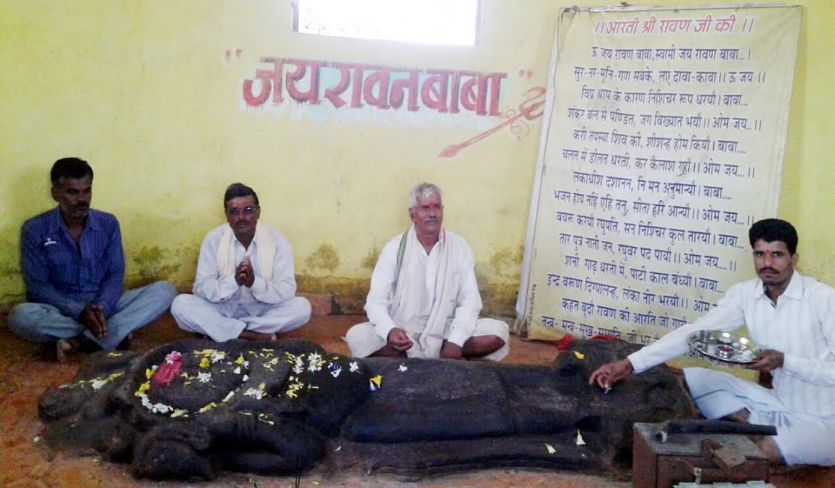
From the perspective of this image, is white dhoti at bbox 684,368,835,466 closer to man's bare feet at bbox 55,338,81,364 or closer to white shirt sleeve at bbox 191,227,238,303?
white shirt sleeve at bbox 191,227,238,303

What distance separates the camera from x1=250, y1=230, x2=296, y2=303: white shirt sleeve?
18.9 feet

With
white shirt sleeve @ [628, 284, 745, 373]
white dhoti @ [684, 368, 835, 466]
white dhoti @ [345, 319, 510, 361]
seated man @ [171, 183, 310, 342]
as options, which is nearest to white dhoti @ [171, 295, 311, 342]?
seated man @ [171, 183, 310, 342]

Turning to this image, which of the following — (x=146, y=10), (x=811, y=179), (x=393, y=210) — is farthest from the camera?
(x=393, y=210)

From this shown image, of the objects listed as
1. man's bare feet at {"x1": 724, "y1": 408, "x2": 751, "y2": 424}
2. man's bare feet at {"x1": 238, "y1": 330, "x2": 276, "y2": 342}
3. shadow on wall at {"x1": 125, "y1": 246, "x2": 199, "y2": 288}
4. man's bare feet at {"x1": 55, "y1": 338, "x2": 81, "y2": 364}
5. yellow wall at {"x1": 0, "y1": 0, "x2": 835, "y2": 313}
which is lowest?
man's bare feet at {"x1": 55, "y1": 338, "x2": 81, "y2": 364}

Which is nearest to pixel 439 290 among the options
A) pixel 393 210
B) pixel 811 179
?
pixel 393 210

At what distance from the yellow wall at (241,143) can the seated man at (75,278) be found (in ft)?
2.31

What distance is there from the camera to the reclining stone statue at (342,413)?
382 cm

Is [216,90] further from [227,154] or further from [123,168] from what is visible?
[123,168]

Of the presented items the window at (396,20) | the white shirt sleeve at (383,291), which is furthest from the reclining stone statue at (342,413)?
the window at (396,20)

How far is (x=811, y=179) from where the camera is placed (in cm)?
574

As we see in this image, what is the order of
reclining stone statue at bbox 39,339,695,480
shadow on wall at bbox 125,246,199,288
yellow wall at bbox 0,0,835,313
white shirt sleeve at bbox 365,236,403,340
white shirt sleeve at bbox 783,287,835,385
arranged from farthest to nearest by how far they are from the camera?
shadow on wall at bbox 125,246,199,288
yellow wall at bbox 0,0,835,313
white shirt sleeve at bbox 365,236,403,340
white shirt sleeve at bbox 783,287,835,385
reclining stone statue at bbox 39,339,695,480

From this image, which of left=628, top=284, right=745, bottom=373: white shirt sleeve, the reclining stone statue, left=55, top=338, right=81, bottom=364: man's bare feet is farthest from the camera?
left=55, top=338, right=81, bottom=364: man's bare feet

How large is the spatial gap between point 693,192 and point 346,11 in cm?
302

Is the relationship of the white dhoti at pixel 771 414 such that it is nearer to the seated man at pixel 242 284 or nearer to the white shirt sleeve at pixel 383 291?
the white shirt sleeve at pixel 383 291
